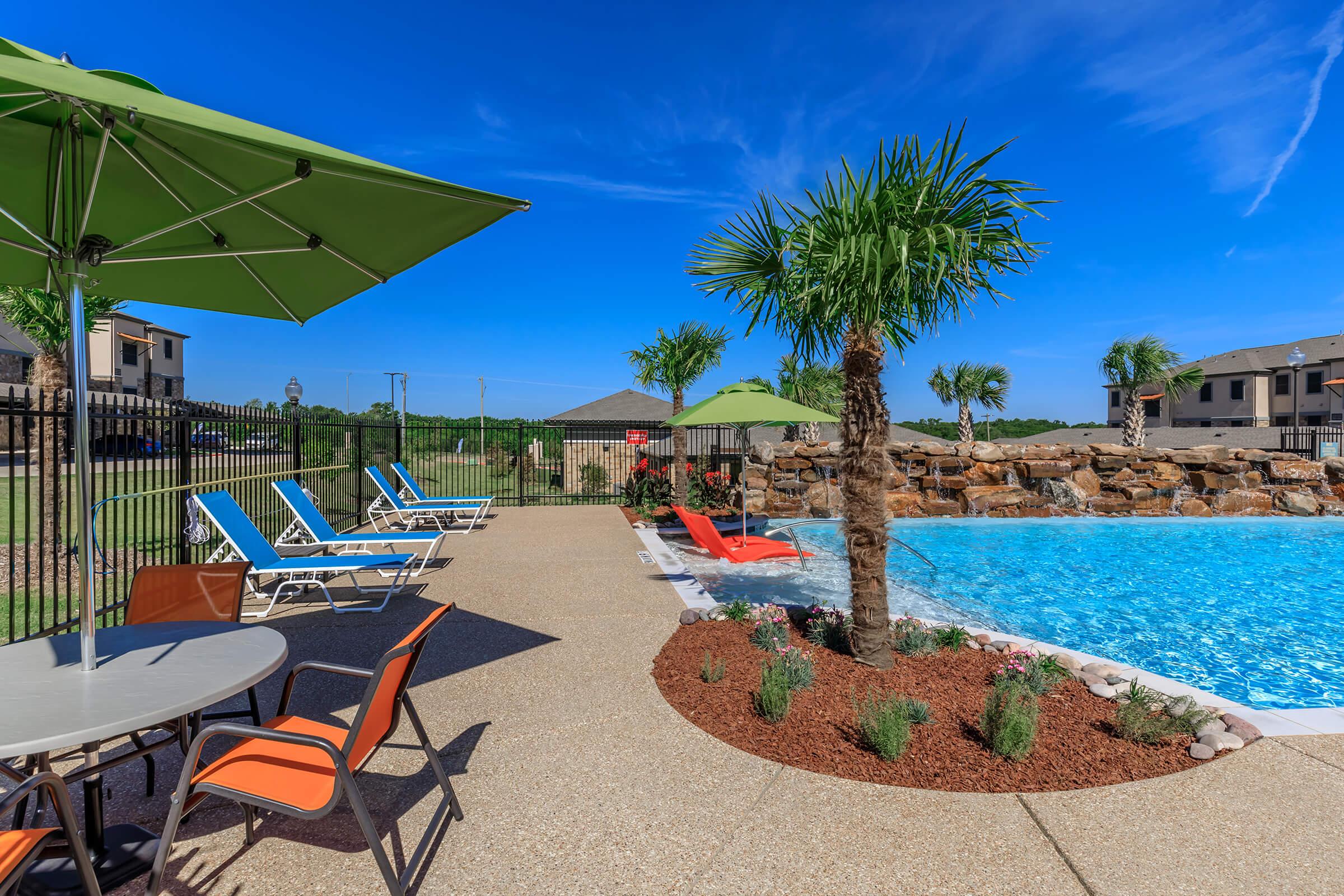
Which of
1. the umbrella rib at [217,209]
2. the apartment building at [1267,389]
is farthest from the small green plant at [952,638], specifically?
the apartment building at [1267,389]

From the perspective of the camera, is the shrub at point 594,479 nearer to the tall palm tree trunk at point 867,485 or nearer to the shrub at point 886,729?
the tall palm tree trunk at point 867,485

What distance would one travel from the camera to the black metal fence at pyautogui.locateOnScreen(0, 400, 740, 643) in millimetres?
4883

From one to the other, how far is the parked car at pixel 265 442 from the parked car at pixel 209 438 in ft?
1.98

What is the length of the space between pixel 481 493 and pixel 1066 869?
17.2 metres

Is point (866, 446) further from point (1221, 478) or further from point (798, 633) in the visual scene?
point (1221, 478)

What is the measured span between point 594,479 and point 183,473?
37.2ft

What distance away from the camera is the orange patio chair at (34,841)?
1.61 m

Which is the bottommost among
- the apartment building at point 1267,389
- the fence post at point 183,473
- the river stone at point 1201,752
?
the river stone at point 1201,752

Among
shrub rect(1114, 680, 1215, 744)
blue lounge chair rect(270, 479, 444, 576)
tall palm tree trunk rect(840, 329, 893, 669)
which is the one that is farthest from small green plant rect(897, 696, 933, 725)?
blue lounge chair rect(270, 479, 444, 576)

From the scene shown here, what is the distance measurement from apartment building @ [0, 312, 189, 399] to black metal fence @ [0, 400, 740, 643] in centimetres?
948

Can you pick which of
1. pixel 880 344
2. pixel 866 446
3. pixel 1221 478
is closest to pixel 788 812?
pixel 866 446

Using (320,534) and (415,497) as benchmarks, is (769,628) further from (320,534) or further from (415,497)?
(415,497)

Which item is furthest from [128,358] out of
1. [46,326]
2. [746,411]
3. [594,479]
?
[746,411]

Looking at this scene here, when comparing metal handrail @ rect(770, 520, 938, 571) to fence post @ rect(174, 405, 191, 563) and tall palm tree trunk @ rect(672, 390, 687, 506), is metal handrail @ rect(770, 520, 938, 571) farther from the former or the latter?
fence post @ rect(174, 405, 191, 563)
